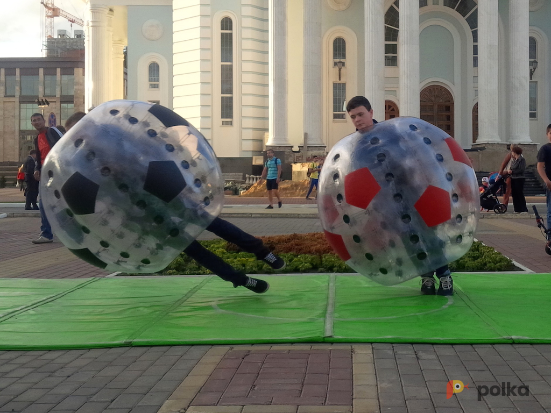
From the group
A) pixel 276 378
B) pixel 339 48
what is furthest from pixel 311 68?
pixel 276 378

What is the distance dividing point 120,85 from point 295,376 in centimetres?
4247

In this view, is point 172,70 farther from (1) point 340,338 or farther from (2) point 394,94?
(1) point 340,338

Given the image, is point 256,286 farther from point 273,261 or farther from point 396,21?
point 396,21

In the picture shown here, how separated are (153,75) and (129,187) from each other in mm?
36809

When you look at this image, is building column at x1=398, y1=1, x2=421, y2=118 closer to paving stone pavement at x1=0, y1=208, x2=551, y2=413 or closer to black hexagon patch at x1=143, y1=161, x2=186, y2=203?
black hexagon patch at x1=143, y1=161, x2=186, y2=203

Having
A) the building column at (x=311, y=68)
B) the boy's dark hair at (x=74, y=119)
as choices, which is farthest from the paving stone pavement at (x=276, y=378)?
the building column at (x=311, y=68)

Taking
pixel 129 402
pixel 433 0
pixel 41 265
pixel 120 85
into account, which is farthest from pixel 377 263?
pixel 120 85

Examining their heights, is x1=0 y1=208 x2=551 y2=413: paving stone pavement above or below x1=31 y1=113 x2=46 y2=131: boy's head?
below

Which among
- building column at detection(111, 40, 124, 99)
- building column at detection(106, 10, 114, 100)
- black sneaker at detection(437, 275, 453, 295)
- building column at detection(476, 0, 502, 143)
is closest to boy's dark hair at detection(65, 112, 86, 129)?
black sneaker at detection(437, 275, 453, 295)

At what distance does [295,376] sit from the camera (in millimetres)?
4668

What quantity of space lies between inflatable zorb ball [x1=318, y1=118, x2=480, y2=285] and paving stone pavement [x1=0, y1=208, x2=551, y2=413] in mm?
1208

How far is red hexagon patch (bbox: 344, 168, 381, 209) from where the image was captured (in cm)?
634

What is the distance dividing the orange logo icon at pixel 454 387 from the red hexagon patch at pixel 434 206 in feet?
6.83

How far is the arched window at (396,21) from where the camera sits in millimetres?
38406
